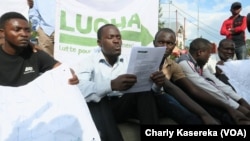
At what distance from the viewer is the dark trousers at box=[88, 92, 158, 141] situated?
2367mm

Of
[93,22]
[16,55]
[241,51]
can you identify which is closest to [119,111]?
[16,55]

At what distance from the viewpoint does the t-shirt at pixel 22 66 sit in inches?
92.4

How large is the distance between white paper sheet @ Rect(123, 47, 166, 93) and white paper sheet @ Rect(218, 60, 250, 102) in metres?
1.26

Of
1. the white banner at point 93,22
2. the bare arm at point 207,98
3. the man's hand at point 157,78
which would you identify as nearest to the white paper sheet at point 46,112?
the man's hand at point 157,78

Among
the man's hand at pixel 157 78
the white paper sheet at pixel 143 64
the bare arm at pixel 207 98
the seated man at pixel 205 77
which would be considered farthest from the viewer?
the seated man at pixel 205 77

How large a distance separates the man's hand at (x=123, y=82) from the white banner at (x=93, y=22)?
1394 mm

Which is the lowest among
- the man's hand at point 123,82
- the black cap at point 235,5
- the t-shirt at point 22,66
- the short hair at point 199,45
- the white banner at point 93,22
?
the man's hand at point 123,82

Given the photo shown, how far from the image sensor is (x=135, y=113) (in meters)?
2.68

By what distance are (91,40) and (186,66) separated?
47.1 inches

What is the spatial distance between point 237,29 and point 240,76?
2476 mm

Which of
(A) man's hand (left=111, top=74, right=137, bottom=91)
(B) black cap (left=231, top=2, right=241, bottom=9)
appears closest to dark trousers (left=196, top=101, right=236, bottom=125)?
(A) man's hand (left=111, top=74, right=137, bottom=91)

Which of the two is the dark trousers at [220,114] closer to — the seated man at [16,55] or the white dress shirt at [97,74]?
the white dress shirt at [97,74]

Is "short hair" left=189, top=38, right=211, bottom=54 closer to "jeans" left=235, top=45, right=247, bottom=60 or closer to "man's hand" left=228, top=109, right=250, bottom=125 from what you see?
"man's hand" left=228, top=109, right=250, bottom=125

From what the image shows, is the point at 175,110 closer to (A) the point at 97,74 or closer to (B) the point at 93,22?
(A) the point at 97,74
